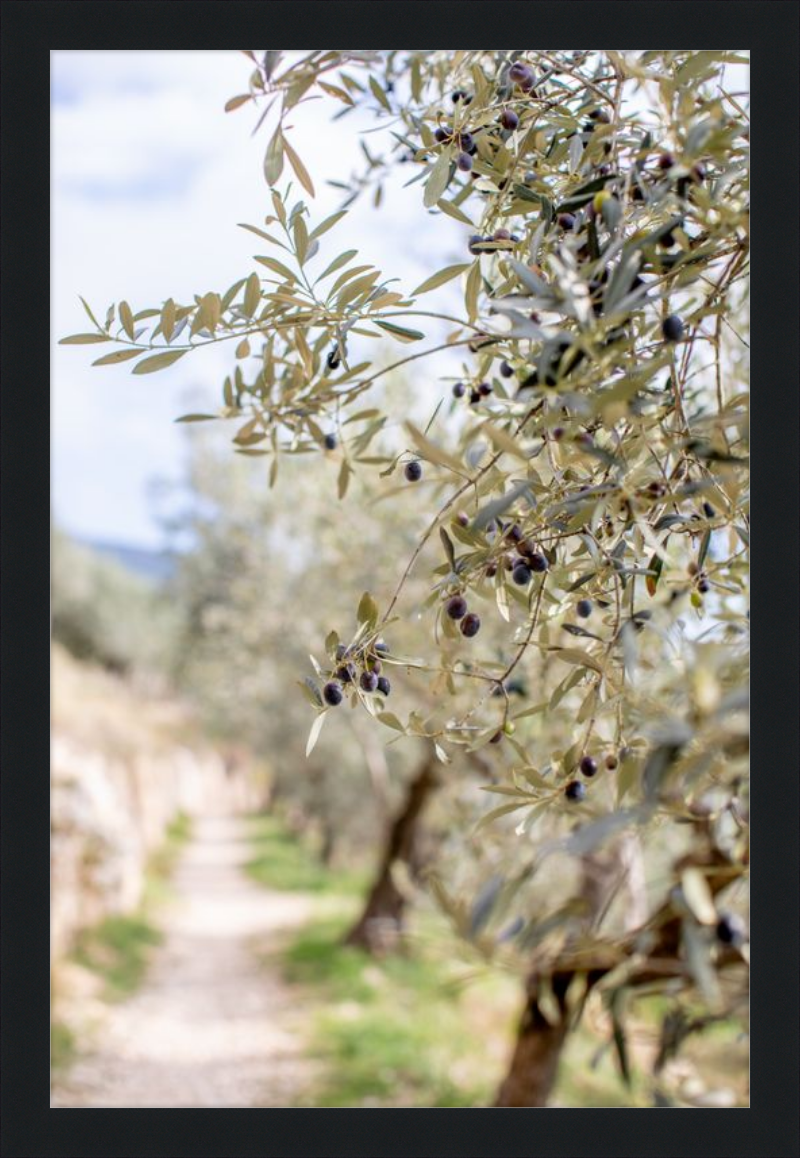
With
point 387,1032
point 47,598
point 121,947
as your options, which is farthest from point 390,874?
point 47,598

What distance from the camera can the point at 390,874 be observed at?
37.0 ft

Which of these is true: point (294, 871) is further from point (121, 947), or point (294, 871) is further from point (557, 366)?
point (557, 366)

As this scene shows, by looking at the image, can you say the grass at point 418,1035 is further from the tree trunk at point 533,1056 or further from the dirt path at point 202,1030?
the tree trunk at point 533,1056

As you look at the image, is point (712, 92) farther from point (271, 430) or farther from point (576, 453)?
point (271, 430)

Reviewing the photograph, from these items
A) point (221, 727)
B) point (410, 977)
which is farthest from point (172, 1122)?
point (221, 727)

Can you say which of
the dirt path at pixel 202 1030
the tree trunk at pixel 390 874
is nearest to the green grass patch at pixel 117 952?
the dirt path at pixel 202 1030

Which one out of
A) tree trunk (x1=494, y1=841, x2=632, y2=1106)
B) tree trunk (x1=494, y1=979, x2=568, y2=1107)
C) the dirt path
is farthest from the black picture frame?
the dirt path

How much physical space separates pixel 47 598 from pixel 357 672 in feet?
1.86

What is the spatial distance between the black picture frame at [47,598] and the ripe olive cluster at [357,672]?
0.53 metres

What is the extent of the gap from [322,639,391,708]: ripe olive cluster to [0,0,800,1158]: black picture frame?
0.53 meters

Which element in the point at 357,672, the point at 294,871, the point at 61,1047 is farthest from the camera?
the point at 294,871

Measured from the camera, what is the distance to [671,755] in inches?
35.3

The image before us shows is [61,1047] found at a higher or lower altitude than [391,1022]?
higher

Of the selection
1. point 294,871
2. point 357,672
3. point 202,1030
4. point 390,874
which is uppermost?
point 357,672
